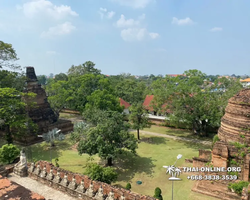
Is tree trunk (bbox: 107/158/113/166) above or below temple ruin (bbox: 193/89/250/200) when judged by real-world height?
below

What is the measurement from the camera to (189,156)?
2317 cm

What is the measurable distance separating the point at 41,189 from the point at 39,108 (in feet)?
66.6

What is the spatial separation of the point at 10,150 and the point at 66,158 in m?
6.18

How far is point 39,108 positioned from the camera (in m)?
32.4

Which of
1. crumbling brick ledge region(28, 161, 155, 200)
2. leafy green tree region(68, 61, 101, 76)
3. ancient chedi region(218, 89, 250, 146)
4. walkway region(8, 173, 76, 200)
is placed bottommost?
walkway region(8, 173, 76, 200)

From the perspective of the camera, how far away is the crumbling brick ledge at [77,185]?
1245 centimetres

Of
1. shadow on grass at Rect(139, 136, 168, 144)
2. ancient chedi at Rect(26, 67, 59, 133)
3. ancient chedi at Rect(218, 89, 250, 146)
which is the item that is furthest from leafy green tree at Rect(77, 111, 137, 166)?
ancient chedi at Rect(26, 67, 59, 133)

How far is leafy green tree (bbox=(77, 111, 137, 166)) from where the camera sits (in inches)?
729

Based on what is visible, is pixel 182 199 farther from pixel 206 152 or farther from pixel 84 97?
pixel 84 97

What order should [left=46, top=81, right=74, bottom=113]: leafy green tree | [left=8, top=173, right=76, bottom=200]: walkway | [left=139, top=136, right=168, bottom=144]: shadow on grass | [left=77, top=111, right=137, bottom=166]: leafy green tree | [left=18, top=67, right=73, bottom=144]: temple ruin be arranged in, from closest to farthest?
[left=8, top=173, right=76, bottom=200]: walkway, [left=77, top=111, right=137, bottom=166]: leafy green tree, [left=139, top=136, right=168, bottom=144]: shadow on grass, [left=18, top=67, right=73, bottom=144]: temple ruin, [left=46, top=81, right=74, bottom=113]: leafy green tree

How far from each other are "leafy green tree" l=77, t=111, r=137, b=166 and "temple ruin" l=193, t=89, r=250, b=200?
691cm

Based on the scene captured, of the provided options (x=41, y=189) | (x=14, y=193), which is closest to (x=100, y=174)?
(x=41, y=189)

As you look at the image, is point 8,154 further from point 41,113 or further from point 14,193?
point 41,113

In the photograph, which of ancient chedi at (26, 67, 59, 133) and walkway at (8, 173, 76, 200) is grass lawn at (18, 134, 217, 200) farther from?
walkway at (8, 173, 76, 200)
